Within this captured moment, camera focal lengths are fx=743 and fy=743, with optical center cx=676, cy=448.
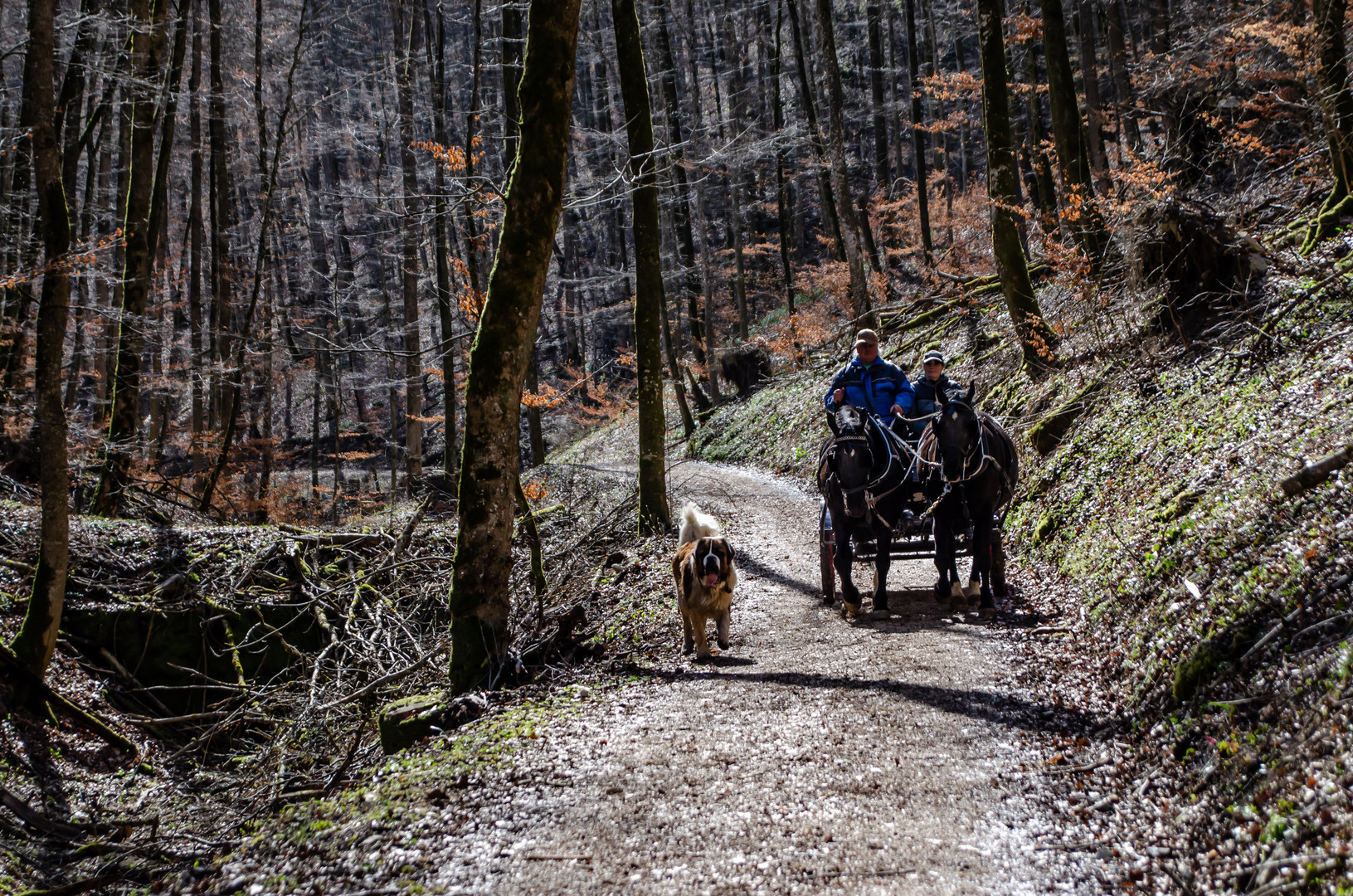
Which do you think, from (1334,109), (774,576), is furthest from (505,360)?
(1334,109)

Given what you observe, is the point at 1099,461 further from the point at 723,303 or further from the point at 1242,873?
the point at 723,303

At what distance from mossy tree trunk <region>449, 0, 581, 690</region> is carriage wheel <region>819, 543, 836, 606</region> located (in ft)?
11.5

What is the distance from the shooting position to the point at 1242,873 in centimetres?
274

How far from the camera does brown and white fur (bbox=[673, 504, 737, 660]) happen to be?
21.8ft

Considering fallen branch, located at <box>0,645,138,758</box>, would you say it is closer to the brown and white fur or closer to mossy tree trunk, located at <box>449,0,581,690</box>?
mossy tree trunk, located at <box>449,0,581,690</box>

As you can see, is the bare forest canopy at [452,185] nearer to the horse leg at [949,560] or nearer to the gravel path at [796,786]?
the horse leg at [949,560]

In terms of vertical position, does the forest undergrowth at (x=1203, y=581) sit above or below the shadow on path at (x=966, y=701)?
above

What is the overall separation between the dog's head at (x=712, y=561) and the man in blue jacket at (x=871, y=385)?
226 cm

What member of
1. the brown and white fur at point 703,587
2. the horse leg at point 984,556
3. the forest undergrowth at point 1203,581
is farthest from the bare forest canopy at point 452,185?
the horse leg at point 984,556

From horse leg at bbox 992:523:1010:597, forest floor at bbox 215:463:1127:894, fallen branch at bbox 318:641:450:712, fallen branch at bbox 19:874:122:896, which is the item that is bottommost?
fallen branch at bbox 19:874:122:896

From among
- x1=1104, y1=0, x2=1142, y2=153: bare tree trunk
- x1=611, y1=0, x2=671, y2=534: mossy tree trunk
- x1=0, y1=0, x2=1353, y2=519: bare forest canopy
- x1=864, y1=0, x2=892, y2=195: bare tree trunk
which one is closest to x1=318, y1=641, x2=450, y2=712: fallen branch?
x1=0, y1=0, x2=1353, y2=519: bare forest canopy

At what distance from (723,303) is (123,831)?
30.9 meters

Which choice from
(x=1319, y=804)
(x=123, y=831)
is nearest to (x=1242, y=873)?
(x=1319, y=804)

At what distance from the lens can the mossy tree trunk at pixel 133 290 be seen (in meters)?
10.7
